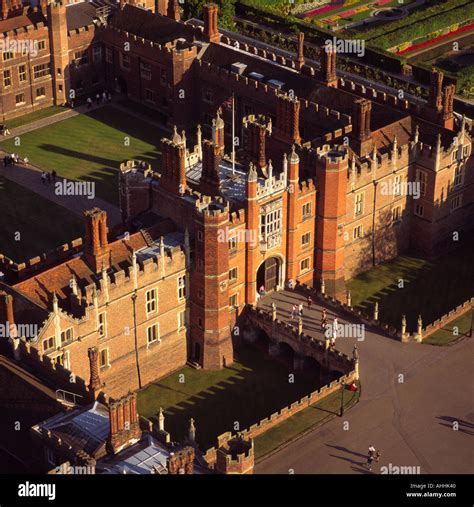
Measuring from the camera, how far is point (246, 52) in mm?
166250

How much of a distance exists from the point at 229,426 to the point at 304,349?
11.7m

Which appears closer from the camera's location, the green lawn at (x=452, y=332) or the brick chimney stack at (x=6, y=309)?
the brick chimney stack at (x=6, y=309)

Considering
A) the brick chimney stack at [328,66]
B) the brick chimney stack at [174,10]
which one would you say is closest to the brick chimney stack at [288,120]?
the brick chimney stack at [328,66]

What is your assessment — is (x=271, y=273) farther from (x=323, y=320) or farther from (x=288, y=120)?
(x=288, y=120)

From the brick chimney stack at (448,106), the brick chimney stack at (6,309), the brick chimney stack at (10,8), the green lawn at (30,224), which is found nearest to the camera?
the brick chimney stack at (6,309)

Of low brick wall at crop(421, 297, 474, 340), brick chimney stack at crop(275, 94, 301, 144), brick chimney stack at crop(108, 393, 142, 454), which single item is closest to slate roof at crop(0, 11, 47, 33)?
brick chimney stack at crop(275, 94, 301, 144)

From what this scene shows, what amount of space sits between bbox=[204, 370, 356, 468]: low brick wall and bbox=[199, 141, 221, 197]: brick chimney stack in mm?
21680

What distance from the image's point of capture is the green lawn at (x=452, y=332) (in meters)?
123

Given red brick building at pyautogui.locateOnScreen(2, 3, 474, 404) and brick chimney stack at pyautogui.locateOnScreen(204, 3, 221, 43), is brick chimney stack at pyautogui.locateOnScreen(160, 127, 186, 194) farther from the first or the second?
brick chimney stack at pyautogui.locateOnScreen(204, 3, 221, 43)

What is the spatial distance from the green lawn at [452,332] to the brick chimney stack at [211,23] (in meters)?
58.1

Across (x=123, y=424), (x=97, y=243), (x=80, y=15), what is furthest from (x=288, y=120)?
(x=80, y=15)

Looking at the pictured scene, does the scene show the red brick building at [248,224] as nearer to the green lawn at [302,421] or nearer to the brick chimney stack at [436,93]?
the brick chimney stack at [436,93]
